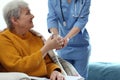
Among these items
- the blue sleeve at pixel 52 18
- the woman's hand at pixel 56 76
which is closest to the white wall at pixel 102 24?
the blue sleeve at pixel 52 18

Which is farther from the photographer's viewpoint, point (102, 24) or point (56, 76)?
point (102, 24)

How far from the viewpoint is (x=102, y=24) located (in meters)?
3.20

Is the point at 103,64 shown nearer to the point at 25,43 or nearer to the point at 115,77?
the point at 115,77

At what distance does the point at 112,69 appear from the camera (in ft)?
10.1

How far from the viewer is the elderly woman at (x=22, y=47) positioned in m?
1.69

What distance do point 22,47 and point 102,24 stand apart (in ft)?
5.29

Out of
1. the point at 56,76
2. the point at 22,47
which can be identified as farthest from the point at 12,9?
the point at 56,76

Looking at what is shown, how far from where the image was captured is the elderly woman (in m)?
1.69

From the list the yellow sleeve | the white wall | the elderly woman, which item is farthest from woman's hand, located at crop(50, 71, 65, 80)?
the white wall

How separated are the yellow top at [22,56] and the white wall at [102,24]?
4.34ft

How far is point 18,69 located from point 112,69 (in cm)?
164

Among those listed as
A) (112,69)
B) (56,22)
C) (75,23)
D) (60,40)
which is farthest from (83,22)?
(112,69)

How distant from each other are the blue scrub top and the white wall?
831 mm

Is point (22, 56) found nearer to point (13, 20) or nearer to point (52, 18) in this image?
point (13, 20)
